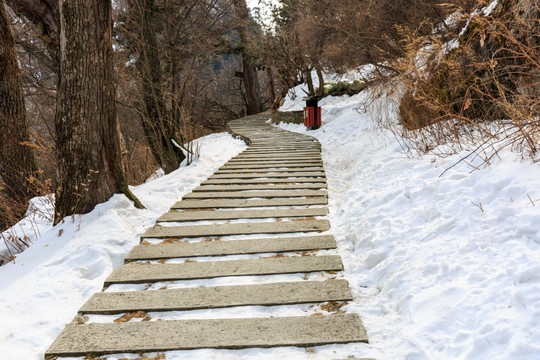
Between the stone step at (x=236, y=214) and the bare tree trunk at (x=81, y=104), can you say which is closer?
the bare tree trunk at (x=81, y=104)

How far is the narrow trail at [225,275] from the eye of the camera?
7.14ft

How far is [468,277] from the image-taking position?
6.98 feet

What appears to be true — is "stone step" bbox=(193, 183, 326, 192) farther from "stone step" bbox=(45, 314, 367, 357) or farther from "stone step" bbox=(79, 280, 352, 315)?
"stone step" bbox=(45, 314, 367, 357)

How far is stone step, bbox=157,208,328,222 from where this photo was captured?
4188mm

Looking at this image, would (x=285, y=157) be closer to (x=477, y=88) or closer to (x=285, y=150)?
(x=285, y=150)

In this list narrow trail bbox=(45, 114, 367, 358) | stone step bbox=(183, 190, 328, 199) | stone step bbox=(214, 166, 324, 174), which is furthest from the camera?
stone step bbox=(214, 166, 324, 174)

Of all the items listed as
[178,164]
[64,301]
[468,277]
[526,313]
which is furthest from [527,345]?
[178,164]

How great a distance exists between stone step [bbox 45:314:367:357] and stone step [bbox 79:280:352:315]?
0.17m

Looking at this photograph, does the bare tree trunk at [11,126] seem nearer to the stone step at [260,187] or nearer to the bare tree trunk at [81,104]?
the bare tree trunk at [81,104]

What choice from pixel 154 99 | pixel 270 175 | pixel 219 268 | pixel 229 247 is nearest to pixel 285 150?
pixel 270 175

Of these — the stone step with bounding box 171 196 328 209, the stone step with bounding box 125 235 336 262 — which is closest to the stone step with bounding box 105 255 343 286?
the stone step with bounding box 125 235 336 262

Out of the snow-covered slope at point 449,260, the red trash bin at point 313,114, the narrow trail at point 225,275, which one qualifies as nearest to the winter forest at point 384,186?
the snow-covered slope at point 449,260

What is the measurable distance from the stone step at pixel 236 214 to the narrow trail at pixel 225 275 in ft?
0.04

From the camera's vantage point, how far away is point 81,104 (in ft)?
12.6
